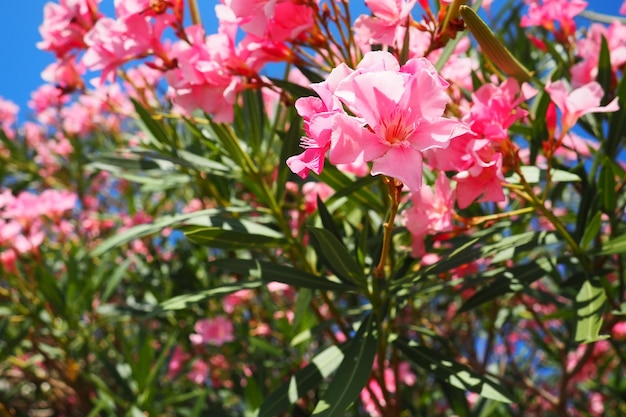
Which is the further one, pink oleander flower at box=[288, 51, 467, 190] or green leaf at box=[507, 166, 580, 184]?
green leaf at box=[507, 166, 580, 184]

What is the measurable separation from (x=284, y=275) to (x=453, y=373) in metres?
0.31

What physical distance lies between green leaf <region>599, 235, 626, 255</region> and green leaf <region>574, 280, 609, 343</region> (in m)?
0.06

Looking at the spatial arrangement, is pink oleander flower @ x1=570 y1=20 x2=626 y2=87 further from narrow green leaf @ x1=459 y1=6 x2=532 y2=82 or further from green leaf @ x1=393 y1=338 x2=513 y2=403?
green leaf @ x1=393 y1=338 x2=513 y2=403

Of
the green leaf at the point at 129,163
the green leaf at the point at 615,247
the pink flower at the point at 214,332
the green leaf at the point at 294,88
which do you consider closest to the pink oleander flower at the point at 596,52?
the green leaf at the point at 615,247

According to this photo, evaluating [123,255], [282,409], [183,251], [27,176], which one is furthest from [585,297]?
[27,176]

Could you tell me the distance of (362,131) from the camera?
0.60 m

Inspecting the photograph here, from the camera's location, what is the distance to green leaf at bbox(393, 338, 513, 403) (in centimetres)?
87

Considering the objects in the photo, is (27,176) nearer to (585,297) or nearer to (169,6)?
(169,6)

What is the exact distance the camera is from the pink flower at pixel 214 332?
6.41ft

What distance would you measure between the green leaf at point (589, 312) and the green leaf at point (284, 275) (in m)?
0.34

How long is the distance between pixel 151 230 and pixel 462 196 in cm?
62

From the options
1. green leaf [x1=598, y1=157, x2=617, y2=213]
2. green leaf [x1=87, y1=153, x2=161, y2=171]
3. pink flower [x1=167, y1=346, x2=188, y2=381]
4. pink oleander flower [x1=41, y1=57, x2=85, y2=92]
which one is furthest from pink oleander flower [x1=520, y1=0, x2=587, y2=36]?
pink flower [x1=167, y1=346, x2=188, y2=381]

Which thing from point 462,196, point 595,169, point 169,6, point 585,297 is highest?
point 169,6

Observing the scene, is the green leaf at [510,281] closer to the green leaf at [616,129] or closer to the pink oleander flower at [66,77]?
the green leaf at [616,129]
